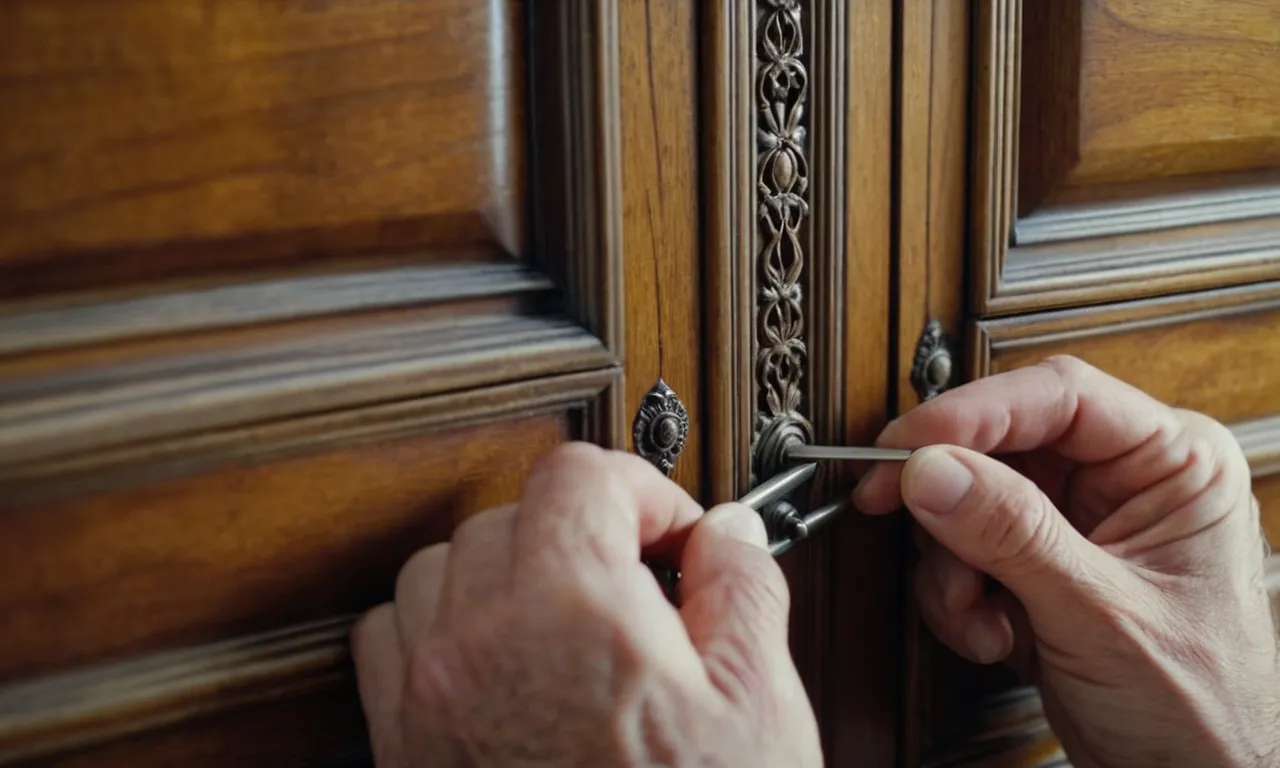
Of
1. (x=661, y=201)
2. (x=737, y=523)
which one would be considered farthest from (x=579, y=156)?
(x=737, y=523)

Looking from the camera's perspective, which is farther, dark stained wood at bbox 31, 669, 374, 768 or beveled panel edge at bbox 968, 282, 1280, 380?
beveled panel edge at bbox 968, 282, 1280, 380

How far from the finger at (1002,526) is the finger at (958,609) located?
0.06ft

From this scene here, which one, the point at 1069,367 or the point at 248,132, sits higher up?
the point at 248,132

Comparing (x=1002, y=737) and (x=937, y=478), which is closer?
(x=937, y=478)

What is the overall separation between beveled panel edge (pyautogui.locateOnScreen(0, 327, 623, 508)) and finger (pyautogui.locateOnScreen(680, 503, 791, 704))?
0.07 meters

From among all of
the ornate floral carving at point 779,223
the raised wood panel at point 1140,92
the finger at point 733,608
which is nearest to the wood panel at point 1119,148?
the raised wood panel at point 1140,92

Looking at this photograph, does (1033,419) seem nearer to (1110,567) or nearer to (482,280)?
(1110,567)

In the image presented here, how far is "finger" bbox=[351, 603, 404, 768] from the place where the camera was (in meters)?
0.38

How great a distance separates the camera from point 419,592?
389 millimetres

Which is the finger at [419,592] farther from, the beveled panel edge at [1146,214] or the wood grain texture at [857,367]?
the beveled panel edge at [1146,214]

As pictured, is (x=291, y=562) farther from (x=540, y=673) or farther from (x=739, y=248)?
(x=739, y=248)

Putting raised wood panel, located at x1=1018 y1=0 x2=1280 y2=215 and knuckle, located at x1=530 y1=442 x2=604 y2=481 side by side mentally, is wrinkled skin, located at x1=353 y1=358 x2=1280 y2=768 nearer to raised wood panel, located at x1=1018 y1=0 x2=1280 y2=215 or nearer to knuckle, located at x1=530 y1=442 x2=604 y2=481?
knuckle, located at x1=530 y1=442 x2=604 y2=481

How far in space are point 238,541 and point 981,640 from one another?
35 cm

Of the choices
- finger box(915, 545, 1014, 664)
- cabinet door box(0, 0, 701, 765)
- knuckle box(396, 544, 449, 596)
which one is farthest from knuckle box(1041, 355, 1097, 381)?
knuckle box(396, 544, 449, 596)
